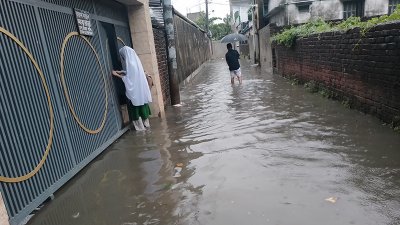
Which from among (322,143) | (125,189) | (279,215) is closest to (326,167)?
(322,143)

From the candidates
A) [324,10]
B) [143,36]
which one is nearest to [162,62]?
[143,36]

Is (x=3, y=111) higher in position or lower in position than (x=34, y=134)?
higher

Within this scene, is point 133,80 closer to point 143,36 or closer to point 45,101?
point 143,36

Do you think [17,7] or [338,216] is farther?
[17,7]

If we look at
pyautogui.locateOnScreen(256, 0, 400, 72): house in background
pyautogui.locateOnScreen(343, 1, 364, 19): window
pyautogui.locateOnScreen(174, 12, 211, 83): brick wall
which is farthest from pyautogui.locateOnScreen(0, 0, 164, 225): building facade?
pyautogui.locateOnScreen(343, 1, 364, 19): window

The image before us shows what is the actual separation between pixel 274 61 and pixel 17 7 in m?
13.9

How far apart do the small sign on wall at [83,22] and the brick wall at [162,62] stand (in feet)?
11.1

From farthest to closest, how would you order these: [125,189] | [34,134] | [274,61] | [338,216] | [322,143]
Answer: [274,61] → [322,143] → [125,189] → [34,134] → [338,216]

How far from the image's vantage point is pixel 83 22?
212 inches

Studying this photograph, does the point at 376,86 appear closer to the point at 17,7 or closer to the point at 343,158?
the point at 343,158

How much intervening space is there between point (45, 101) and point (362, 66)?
19.1 ft

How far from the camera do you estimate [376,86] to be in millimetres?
6055

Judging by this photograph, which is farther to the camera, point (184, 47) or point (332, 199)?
point (184, 47)

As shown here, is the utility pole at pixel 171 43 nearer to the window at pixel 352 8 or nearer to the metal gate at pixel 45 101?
the metal gate at pixel 45 101
